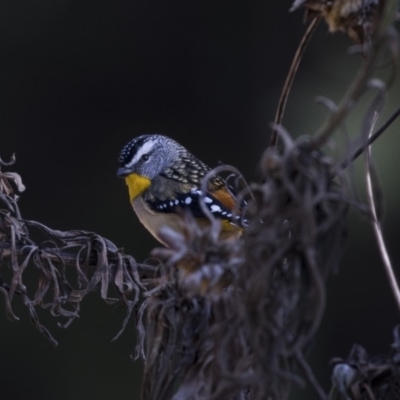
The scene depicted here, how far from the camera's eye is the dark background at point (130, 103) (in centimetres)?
723

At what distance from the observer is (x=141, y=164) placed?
457 centimetres

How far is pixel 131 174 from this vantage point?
15.1 feet

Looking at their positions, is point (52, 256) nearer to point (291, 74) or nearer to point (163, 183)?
point (291, 74)

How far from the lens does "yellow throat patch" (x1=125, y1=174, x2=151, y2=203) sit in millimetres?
4465

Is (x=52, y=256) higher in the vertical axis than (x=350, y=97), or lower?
lower

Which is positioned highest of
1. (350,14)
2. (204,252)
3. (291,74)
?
(350,14)

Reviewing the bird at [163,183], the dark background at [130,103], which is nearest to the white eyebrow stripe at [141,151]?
the bird at [163,183]

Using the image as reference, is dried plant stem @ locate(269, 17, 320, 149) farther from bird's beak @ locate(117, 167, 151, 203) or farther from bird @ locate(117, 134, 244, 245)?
bird's beak @ locate(117, 167, 151, 203)

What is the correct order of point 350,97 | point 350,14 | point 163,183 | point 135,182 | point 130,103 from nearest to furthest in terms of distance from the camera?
point 350,97
point 350,14
point 163,183
point 135,182
point 130,103

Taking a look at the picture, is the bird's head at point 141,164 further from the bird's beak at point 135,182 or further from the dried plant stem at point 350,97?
the dried plant stem at point 350,97

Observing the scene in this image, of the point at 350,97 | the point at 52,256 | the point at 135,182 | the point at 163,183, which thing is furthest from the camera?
the point at 135,182

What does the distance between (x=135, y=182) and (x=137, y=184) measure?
3 centimetres

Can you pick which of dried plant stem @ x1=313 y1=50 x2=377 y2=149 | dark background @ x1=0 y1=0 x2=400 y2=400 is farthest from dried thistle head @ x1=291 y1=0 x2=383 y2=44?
dark background @ x1=0 y1=0 x2=400 y2=400

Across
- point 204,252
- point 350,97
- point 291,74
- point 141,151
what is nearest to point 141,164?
point 141,151
